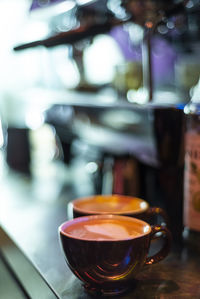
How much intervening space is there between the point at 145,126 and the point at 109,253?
825mm

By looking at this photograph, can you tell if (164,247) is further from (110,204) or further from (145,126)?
(145,126)

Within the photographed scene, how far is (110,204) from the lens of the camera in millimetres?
795

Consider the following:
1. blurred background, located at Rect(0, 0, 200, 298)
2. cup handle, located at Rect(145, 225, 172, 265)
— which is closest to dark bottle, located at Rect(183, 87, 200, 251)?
blurred background, located at Rect(0, 0, 200, 298)

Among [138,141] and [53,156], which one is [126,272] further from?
[53,156]

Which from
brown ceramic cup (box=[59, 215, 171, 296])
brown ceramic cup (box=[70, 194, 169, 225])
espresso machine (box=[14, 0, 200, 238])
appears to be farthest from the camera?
espresso machine (box=[14, 0, 200, 238])

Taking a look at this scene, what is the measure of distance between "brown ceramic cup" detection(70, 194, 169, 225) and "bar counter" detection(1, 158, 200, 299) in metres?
0.08

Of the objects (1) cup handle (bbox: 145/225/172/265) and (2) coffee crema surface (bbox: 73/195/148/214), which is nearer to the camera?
(1) cup handle (bbox: 145/225/172/265)

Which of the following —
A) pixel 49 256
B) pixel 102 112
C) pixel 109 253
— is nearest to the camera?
pixel 109 253

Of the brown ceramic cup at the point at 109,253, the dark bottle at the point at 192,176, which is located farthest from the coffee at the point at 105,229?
the dark bottle at the point at 192,176

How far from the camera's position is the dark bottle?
80 centimetres

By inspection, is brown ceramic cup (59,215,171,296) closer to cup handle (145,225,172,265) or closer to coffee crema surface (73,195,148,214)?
cup handle (145,225,172,265)

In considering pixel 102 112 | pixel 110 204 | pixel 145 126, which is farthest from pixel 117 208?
pixel 102 112

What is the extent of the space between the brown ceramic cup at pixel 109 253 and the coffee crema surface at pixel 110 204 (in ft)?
0.34

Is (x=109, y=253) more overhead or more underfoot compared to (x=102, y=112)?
more underfoot
